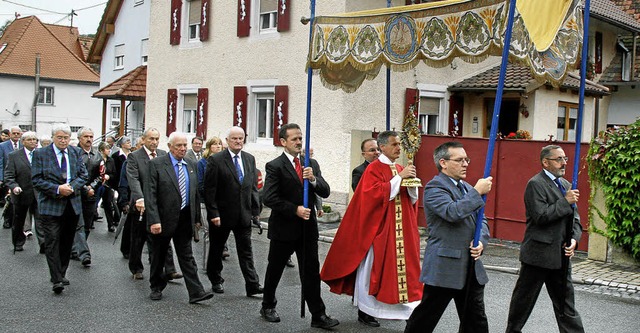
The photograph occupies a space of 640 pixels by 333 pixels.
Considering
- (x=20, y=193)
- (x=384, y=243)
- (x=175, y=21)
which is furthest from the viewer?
(x=175, y=21)

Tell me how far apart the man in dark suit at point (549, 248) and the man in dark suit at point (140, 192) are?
160 inches

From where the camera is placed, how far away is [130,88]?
2644cm

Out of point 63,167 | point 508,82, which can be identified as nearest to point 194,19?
point 508,82

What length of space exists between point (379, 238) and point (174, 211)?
93.2 inches

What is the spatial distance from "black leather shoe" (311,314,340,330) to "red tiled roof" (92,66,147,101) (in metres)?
20.3

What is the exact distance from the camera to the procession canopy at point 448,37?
19.7ft

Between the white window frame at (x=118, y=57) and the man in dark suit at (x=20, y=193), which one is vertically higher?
the white window frame at (x=118, y=57)

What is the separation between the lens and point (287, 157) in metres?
7.37

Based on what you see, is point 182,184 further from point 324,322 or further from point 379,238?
point 379,238

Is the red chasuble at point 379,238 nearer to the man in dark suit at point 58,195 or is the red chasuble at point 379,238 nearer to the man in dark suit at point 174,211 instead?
the man in dark suit at point 174,211

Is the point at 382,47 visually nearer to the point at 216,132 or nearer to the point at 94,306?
the point at 94,306

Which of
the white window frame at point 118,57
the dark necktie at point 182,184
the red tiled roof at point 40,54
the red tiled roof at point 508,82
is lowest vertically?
the dark necktie at point 182,184

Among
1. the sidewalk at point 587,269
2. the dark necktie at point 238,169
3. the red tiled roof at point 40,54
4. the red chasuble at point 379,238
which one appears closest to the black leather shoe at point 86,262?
the dark necktie at point 238,169

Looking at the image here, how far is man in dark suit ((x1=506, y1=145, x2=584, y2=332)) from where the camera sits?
613cm
